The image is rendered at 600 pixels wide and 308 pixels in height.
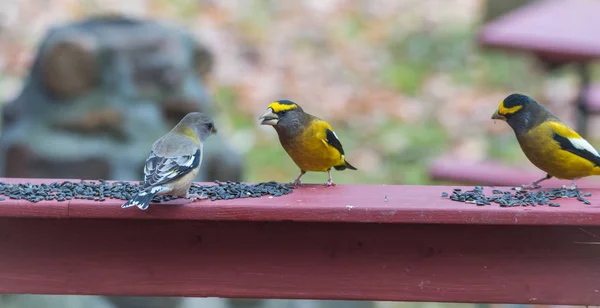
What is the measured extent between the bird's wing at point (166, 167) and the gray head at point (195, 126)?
0.24 meters

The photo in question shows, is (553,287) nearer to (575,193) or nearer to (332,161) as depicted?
(575,193)

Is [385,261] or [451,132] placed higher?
[385,261]

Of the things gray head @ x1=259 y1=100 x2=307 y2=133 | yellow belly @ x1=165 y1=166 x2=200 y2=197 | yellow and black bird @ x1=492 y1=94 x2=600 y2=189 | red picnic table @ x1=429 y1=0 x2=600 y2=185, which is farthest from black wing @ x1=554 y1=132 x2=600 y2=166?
red picnic table @ x1=429 y1=0 x2=600 y2=185

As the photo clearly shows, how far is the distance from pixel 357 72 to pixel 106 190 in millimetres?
9464

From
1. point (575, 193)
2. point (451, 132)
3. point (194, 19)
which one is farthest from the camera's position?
point (194, 19)

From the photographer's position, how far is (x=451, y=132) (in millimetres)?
10711

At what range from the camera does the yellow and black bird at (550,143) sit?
357cm

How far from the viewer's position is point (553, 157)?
359 centimetres

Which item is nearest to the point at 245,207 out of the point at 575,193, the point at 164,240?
the point at 164,240

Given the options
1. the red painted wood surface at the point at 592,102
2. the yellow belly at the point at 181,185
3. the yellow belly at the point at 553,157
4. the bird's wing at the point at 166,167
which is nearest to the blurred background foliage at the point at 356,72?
the red painted wood surface at the point at 592,102

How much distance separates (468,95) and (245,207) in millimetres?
9614

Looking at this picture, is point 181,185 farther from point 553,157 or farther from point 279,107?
point 553,157

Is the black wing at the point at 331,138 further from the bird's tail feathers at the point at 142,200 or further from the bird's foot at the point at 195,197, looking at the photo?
the bird's tail feathers at the point at 142,200

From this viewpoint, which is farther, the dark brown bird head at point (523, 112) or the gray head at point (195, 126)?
the dark brown bird head at point (523, 112)
